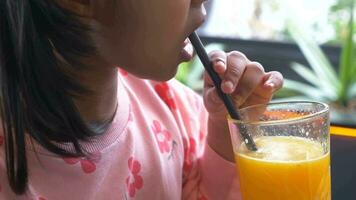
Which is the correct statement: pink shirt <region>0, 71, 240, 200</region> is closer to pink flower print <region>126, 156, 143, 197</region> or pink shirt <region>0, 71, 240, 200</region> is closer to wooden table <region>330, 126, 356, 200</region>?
pink flower print <region>126, 156, 143, 197</region>

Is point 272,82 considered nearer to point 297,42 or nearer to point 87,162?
point 87,162

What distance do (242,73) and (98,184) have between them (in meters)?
0.26

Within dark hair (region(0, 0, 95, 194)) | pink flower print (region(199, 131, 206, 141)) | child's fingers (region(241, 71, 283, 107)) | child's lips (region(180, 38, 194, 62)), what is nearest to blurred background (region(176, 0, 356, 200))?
pink flower print (region(199, 131, 206, 141))

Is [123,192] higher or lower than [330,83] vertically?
higher

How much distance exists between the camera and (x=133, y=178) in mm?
825

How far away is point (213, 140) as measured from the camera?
2.88 feet

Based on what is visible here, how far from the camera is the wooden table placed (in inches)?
31.0

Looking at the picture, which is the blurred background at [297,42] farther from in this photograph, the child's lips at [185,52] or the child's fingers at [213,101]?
the child's lips at [185,52]

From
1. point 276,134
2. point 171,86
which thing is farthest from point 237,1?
point 276,134

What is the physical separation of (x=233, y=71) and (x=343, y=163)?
0.21 m

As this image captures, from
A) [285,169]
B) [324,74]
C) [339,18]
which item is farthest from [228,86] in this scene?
[339,18]

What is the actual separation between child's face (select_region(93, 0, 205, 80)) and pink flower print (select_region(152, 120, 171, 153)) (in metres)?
0.19

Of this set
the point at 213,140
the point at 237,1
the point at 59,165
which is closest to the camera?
the point at 59,165

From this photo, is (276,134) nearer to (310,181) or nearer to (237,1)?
(310,181)
